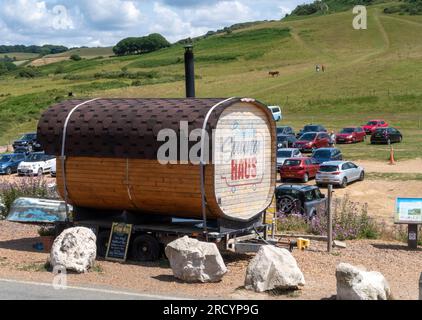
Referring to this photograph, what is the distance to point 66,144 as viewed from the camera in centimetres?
1761

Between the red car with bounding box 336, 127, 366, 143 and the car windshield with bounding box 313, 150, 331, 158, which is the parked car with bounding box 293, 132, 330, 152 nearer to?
the red car with bounding box 336, 127, 366, 143

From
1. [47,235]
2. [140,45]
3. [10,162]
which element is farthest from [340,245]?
[140,45]

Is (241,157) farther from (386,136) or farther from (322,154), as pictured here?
(386,136)

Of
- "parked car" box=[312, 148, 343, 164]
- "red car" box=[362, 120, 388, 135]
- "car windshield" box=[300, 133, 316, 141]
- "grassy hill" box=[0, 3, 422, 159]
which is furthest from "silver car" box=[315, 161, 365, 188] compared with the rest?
"red car" box=[362, 120, 388, 135]

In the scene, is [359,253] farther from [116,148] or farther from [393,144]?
[393,144]

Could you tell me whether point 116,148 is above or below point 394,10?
below

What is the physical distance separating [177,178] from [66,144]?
324 centimetres

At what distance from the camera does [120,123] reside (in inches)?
666

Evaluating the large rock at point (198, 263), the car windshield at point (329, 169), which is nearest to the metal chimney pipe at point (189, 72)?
the large rock at point (198, 263)

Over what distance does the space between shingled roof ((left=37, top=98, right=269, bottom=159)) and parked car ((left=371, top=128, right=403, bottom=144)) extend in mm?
37026

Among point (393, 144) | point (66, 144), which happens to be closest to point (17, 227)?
point (66, 144)

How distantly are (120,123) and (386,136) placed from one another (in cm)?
3815

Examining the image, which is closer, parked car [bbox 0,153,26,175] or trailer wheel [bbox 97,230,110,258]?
trailer wheel [bbox 97,230,110,258]

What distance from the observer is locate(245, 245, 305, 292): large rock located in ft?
43.1
